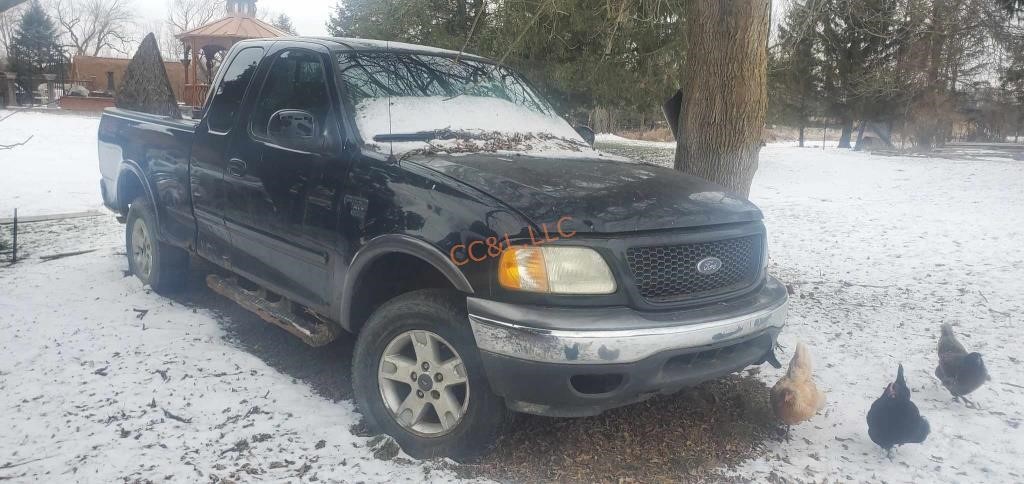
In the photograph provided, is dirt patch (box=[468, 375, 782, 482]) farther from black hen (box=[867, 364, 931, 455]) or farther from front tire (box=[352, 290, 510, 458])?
black hen (box=[867, 364, 931, 455])

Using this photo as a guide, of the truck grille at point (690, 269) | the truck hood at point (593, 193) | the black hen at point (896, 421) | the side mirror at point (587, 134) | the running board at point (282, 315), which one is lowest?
the black hen at point (896, 421)

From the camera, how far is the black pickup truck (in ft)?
8.80

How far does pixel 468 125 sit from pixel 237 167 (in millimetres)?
1415

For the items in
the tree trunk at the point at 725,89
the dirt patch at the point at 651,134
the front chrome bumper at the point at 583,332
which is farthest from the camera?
the dirt patch at the point at 651,134

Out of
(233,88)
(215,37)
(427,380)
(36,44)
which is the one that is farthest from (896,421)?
(36,44)

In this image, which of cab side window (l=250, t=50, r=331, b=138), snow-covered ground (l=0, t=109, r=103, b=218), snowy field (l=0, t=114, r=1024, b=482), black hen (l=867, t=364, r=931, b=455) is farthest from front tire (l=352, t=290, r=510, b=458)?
snow-covered ground (l=0, t=109, r=103, b=218)

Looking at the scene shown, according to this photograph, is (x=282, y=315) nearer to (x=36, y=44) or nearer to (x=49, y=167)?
(x=49, y=167)

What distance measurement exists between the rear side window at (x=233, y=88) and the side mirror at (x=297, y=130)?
2.48 ft

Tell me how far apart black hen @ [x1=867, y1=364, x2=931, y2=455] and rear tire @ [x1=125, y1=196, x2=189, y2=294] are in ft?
15.8

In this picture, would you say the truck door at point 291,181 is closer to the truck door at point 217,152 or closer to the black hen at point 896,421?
the truck door at point 217,152

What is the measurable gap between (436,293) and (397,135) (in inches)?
37.5

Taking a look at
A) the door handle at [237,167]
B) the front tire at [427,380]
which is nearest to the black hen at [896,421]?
the front tire at [427,380]

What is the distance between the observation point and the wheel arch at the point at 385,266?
288 centimetres

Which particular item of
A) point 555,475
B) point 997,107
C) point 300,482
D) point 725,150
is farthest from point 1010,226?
point 997,107
